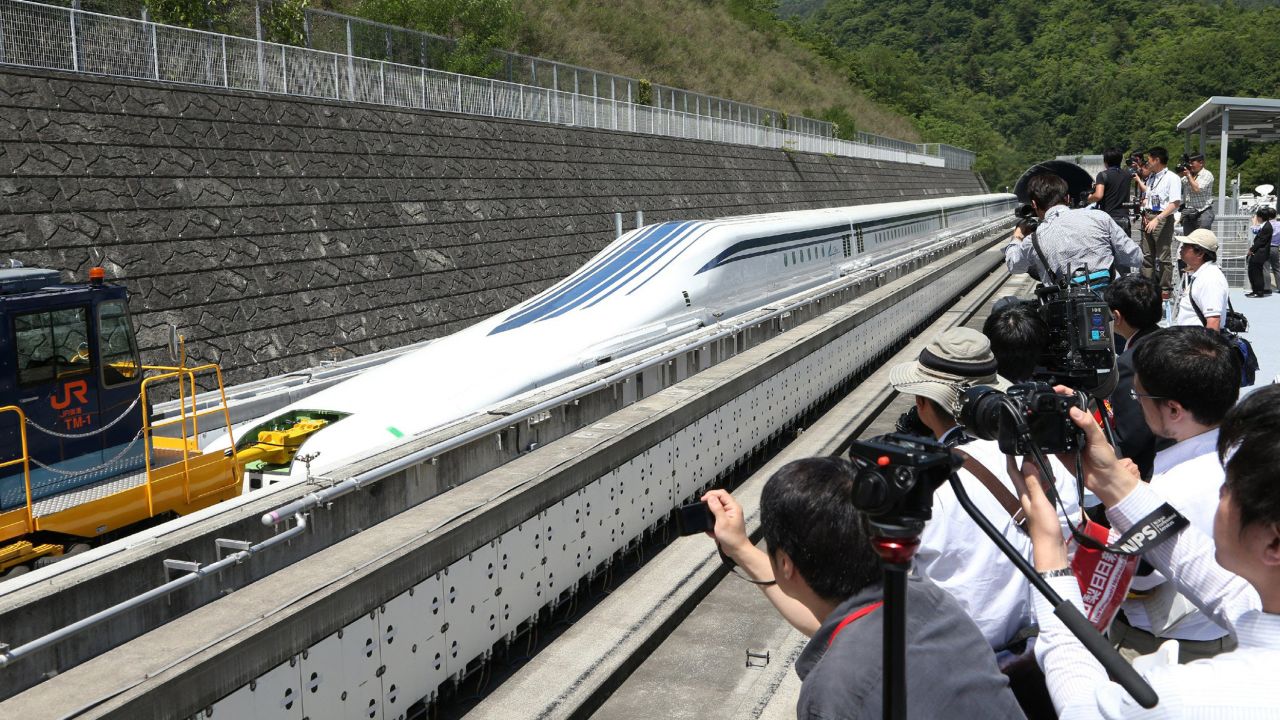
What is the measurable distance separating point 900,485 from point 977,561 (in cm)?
173

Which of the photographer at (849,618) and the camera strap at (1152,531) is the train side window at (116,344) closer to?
the photographer at (849,618)

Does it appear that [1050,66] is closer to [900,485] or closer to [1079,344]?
[1079,344]

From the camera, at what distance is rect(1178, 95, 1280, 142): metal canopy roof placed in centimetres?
2240

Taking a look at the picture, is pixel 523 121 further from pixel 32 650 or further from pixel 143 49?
pixel 32 650

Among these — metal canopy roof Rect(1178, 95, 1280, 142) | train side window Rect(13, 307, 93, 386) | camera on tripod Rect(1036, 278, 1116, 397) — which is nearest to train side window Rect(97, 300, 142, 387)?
train side window Rect(13, 307, 93, 386)

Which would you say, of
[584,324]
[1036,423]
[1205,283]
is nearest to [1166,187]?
[1205,283]

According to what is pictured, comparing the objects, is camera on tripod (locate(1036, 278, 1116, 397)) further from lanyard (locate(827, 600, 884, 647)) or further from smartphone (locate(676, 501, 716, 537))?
lanyard (locate(827, 600, 884, 647))

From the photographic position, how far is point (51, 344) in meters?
9.05

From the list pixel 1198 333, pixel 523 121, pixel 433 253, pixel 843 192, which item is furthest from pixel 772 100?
pixel 1198 333

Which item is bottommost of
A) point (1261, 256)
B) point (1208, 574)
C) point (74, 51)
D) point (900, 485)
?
point (1208, 574)

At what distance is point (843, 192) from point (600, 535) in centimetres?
A: 4966

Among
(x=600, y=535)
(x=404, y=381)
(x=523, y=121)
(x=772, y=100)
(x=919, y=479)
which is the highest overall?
(x=772, y=100)

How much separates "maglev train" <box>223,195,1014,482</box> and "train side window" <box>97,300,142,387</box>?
5.49 feet

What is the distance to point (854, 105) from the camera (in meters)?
99.9
